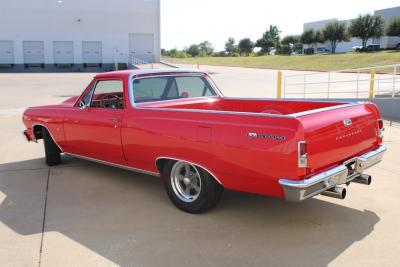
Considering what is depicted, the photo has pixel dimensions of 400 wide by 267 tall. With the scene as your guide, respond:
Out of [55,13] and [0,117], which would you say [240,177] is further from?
[55,13]

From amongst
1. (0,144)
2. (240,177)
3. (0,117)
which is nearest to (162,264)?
(240,177)

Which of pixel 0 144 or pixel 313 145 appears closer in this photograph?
pixel 313 145

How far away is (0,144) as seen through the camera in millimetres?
8203

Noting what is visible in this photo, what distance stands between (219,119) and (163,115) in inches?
31.3

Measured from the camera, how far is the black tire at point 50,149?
6352 millimetres

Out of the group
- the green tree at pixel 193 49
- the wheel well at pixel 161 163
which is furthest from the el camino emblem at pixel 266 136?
the green tree at pixel 193 49

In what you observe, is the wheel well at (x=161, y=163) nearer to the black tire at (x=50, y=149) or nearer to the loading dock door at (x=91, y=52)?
the black tire at (x=50, y=149)

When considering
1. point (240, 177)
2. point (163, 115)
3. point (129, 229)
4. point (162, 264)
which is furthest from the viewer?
point (163, 115)

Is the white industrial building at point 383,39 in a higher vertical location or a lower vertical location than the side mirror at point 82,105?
higher

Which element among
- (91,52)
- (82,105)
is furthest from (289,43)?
(82,105)

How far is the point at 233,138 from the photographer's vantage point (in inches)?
146

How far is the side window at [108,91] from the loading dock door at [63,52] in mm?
47038

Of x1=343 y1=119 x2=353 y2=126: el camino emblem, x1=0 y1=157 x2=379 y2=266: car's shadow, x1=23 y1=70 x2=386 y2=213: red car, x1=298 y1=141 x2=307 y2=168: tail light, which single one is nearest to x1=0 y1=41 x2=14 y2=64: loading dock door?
x1=23 y1=70 x2=386 y2=213: red car

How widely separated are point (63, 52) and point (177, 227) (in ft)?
163
